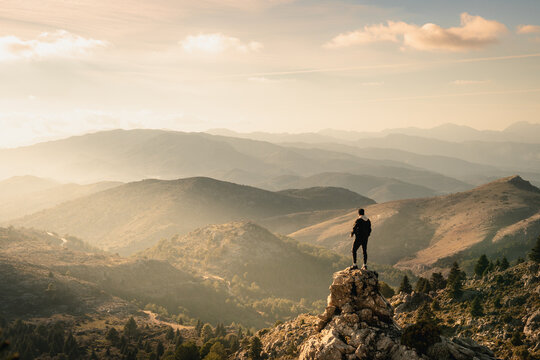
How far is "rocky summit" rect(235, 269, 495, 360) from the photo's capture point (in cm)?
3284

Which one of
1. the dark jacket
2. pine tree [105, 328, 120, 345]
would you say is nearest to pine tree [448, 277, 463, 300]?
the dark jacket

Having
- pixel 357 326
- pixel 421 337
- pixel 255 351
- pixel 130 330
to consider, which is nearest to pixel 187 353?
pixel 255 351

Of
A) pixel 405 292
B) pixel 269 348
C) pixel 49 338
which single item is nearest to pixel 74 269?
pixel 49 338

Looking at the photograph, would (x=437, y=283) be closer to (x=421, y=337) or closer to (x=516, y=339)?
(x=516, y=339)

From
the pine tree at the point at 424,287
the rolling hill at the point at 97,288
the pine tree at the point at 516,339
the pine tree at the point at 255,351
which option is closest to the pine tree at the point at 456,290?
the pine tree at the point at 424,287

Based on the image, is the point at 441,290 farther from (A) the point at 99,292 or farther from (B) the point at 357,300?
(A) the point at 99,292

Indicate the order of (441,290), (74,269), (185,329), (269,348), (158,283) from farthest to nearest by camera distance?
(158,283)
(74,269)
(185,329)
(441,290)
(269,348)

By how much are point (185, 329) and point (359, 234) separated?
377ft

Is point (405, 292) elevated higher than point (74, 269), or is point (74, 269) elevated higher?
point (405, 292)

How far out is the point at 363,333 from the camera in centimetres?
3397

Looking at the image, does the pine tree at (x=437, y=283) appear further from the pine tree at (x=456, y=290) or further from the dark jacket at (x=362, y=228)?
the dark jacket at (x=362, y=228)

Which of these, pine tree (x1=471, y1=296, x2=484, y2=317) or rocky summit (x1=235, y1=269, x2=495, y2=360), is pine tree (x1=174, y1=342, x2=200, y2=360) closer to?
rocky summit (x1=235, y1=269, x2=495, y2=360)

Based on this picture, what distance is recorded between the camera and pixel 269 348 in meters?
64.6

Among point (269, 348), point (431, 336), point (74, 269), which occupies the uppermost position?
point (431, 336)
